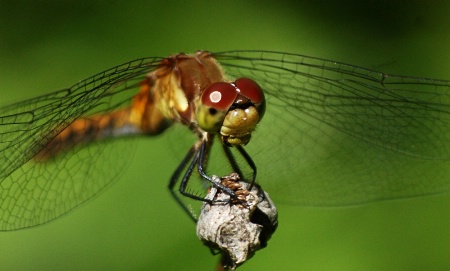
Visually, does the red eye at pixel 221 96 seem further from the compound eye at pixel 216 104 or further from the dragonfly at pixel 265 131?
the dragonfly at pixel 265 131

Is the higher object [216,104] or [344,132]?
[216,104]

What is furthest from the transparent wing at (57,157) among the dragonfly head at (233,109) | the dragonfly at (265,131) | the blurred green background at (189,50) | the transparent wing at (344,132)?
the dragonfly head at (233,109)

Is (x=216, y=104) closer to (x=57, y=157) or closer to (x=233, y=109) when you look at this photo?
(x=233, y=109)

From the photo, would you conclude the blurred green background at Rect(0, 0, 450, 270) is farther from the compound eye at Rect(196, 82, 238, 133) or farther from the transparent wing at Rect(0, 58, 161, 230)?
the compound eye at Rect(196, 82, 238, 133)

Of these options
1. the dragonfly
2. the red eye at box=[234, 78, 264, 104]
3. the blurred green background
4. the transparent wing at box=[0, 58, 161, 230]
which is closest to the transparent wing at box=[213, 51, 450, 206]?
the dragonfly

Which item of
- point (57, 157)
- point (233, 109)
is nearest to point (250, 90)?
point (233, 109)

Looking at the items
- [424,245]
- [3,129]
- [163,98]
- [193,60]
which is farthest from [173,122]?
[424,245]
